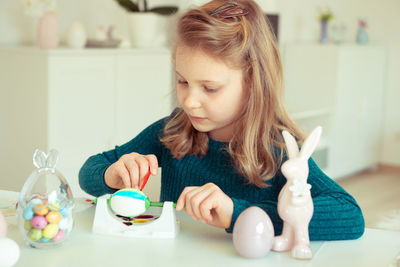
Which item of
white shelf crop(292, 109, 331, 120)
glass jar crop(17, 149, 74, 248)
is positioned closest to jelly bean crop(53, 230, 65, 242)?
glass jar crop(17, 149, 74, 248)

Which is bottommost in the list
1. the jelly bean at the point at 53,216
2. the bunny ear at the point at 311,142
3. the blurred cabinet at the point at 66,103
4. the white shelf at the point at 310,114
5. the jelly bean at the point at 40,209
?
the white shelf at the point at 310,114

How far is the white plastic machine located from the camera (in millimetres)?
985

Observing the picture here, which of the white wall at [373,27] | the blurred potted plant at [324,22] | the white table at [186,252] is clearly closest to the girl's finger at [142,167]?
the white table at [186,252]

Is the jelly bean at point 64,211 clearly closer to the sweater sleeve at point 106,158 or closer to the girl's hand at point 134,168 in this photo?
the girl's hand at point 134,168

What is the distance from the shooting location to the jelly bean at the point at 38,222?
2.90ft

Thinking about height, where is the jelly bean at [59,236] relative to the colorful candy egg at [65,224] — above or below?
below

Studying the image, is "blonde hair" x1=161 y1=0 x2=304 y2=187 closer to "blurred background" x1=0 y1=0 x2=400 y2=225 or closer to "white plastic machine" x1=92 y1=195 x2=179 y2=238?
"white plastic machine" x1=92 y1=195 x2=179 y2=238

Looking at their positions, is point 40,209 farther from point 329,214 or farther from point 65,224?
point 329,214

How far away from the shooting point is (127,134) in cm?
308

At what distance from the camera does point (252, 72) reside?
46.4 inches

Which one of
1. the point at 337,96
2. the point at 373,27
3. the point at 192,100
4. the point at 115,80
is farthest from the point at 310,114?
the point at 192,100

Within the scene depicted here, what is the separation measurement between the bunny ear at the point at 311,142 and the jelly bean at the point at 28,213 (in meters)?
0.43

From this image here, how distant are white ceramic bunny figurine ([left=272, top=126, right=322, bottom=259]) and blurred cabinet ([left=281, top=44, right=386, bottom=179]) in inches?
117

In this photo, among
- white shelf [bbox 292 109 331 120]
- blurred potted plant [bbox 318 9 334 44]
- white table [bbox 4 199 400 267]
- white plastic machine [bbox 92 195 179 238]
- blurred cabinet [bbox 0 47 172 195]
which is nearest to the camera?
white table [bbox 4 199 400 267]
